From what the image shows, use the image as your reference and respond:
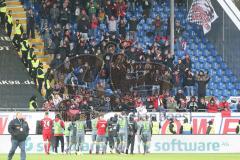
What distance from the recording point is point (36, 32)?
4141 cm

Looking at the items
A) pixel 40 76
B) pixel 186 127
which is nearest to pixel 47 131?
pixel 40 76

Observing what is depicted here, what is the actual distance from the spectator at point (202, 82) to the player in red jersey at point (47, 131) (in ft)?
30.9

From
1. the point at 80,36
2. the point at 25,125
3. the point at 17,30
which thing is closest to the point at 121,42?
the point at 80,36

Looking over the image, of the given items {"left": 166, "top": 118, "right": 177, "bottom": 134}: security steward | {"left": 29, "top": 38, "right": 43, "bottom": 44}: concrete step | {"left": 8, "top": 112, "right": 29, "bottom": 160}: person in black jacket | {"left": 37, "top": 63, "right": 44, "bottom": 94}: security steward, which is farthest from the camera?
{"left": 29, "top": 38, "right": 43, "bottom": 44}: concrete step

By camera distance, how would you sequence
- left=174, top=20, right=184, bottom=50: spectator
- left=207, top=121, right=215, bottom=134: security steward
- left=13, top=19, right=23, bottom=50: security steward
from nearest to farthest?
left=207, top=121, right=215, bottom=134: security steward, left=13, top=19, right=23, bottom=50: security steward, left=174, top=20, right=184, bottom=50: spectator

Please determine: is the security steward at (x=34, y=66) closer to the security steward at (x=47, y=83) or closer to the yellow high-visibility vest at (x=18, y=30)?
the security steward at (x=47, y=83)

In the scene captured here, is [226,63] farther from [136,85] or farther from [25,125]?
[25,125]

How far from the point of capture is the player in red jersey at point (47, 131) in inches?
1342

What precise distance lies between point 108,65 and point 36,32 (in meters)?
4.86

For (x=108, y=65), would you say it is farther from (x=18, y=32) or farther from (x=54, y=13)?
(x=18, y=32)

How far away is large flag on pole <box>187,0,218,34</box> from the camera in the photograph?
45406mm

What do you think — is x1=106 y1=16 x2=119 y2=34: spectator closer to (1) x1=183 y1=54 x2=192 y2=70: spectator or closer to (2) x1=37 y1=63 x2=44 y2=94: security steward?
(1) x1=183 y1=54 x2=192 y2=70: spectator

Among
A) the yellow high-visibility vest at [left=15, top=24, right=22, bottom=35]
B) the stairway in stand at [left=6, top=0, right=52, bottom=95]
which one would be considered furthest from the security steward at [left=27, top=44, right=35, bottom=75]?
the yellow high-visibility vest at [left=15, top=24, right=22, bottom=35]

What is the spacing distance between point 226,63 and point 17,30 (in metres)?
13.1
